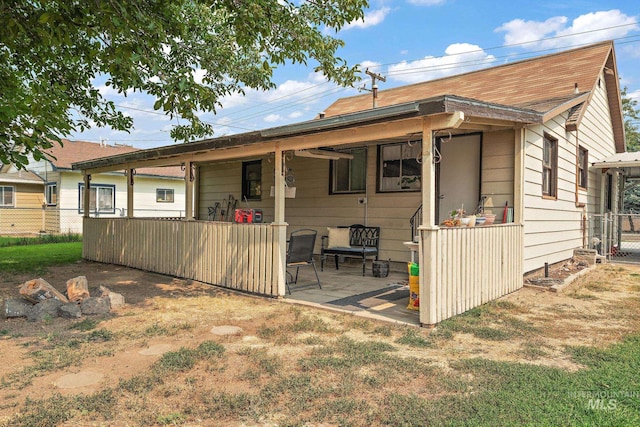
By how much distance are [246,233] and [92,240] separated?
6016 mm

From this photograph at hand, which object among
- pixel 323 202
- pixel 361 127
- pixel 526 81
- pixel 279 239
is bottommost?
pixel 279 239

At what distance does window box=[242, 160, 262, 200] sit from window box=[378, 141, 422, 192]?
11.9 ft

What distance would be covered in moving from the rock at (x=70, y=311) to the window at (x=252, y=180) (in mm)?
6061

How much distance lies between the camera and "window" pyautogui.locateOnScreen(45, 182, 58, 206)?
1954cm

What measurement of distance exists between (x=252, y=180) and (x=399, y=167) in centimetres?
436

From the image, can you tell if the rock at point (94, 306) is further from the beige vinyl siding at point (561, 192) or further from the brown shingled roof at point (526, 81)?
the brown shingled roof at point (526, 81)

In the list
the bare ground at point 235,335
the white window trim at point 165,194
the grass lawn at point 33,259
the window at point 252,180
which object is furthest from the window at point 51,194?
the bare ground at point 235,335

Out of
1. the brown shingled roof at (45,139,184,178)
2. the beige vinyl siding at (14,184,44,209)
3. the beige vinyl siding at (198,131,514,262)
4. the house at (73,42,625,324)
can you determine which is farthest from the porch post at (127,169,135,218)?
the beige vinyl siding at (14,184,44,209)

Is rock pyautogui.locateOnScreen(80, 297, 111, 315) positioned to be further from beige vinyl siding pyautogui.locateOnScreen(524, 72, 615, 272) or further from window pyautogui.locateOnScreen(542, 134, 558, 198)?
window pyautogui.locateOnScreen(542, 134, 558, 198)

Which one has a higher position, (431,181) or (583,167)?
(583,167)

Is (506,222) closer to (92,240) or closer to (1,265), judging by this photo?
(92,240)

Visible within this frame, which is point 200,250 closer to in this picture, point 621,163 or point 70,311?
point 70,311

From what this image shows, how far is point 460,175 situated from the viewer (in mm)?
7008

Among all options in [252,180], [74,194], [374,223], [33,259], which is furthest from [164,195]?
[374,223]
